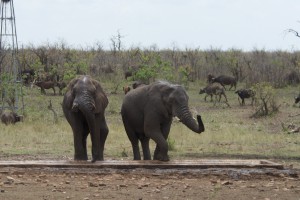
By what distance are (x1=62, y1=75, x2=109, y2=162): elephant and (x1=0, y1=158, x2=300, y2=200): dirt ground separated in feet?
4.70

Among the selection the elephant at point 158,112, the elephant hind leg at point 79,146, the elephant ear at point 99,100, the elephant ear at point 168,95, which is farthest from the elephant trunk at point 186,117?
the elephant hind leg at point 79,146

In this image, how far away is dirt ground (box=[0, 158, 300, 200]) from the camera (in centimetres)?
1075

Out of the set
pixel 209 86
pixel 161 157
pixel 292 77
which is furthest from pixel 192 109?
pixel 292 77

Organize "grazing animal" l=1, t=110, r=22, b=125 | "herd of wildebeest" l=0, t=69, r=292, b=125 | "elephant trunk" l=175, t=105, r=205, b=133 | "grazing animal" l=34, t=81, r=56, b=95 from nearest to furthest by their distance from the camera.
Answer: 1. "elephant trunk" l=175, t=105, r=205, b=133
2. "grazing animal" l=1, t=110, r=22, b=125
3. "herd of wildebeest" l=0, t=69, r=292, b=125
4. "grazing animal" l=34, t=81, r=56, b=95

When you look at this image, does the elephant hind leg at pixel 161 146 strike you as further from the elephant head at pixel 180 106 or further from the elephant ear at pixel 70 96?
the elephant ear at pixel 70 96

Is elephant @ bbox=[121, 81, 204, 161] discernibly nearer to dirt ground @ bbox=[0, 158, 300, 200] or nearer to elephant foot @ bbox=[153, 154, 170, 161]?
elephant foot @ bbox=[153, 154, 170, 161]

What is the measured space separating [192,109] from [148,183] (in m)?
14.9

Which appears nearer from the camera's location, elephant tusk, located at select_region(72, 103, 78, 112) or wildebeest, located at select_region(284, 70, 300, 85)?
elephant tusk, located at select_region(72, 103, 78, 112)

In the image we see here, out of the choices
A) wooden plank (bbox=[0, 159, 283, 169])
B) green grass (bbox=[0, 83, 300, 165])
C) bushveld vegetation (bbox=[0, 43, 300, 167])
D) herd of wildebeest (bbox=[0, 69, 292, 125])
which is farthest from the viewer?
herd of wildebeest (bbox=[0, 69, 292, 125])

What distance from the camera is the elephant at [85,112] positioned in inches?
555

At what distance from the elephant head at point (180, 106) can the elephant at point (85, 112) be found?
1371mm

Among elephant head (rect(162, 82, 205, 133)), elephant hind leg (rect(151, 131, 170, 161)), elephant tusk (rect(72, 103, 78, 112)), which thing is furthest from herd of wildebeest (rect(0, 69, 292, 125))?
elephant tusk (rect(72, 103, 78, 112))

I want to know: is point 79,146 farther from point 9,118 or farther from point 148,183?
point 9,118

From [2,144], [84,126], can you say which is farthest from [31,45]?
[84,126]
